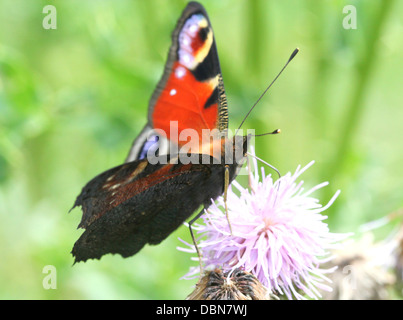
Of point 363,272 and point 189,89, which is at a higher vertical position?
point 189,89

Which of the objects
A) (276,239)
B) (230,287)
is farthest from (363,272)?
(230,287)

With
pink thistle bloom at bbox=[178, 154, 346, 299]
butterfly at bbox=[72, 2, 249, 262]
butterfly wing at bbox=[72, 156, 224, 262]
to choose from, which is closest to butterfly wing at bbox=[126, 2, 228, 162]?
butterfly at bbox=[72, 2, 249, 262]

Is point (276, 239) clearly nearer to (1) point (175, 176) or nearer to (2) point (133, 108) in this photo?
(1) point (175, 176)

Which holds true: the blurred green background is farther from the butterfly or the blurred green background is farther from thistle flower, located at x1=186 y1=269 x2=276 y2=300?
thistle flower, located at x1=186 y1=269 x2=276 y2=300

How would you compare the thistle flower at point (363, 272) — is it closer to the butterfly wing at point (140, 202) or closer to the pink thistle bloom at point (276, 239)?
the pink thistle bloom at point (276, 239)

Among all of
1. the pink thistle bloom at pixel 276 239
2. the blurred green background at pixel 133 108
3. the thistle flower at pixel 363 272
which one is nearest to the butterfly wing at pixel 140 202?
the pink thistle bloom at pixel 276 239
